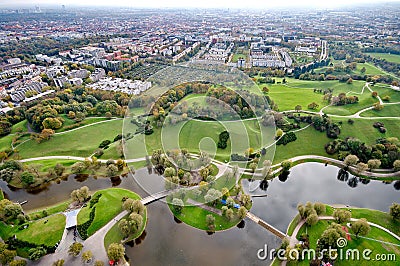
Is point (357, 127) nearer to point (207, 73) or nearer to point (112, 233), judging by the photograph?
point (207, 73)

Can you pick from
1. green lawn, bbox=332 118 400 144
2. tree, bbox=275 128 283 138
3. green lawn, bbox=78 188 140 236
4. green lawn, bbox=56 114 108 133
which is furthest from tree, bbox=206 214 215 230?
green lawn, bbox=56 114 108 133

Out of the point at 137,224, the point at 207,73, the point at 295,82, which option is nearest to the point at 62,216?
the point at 137,224

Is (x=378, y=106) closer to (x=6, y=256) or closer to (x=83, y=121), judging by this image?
(x=83, y=121)

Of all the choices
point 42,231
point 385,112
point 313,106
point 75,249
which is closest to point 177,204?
point 75,249

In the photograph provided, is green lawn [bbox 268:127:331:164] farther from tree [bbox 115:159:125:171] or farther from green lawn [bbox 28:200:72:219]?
green lawn [bbox 28:200:72:219]

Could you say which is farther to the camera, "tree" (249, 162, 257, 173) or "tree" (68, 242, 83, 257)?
"tree" (249, 162, 257, 173)
